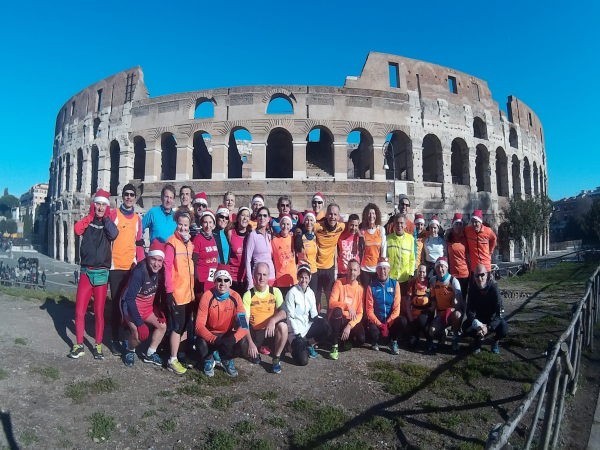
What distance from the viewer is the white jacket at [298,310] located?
5031 millimetres

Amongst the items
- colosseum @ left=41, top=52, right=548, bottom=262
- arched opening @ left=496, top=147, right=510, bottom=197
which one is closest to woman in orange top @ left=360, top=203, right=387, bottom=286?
colosseum @ left=41, top=52, right=548, bottom=262

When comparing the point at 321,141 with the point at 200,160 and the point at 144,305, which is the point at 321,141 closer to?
the point at 200,160

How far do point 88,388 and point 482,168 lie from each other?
20968 millimetres

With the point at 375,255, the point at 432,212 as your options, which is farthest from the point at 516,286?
the point at 375,255

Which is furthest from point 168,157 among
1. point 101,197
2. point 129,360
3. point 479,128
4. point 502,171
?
point 502,171

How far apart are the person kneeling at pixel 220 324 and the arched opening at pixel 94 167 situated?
63.8 ft

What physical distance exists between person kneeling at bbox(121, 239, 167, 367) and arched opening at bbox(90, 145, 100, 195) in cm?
1898

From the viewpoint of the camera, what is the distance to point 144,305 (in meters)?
4.57

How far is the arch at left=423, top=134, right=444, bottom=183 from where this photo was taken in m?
18.3

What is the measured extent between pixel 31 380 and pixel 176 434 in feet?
6.57

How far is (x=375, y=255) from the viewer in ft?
19.5

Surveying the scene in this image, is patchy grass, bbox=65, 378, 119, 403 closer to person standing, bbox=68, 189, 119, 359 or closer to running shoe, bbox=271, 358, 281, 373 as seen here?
person standing, bbox=68, 189, 119, 359

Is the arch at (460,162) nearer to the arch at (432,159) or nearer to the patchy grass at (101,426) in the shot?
the arch at (432,159)

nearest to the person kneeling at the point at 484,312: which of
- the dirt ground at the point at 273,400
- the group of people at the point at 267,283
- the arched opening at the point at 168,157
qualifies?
the group of people at the point at 267,283
